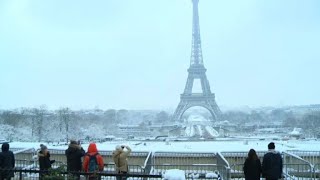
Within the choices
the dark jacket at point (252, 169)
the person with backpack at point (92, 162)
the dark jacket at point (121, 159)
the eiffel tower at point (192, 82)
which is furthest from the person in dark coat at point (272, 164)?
the eiffel tower at point (192, 82)

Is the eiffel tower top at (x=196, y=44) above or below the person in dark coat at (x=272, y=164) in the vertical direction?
above

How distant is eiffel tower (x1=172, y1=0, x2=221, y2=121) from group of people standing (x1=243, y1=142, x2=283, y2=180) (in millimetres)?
73006

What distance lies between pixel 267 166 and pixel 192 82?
75.0 meters

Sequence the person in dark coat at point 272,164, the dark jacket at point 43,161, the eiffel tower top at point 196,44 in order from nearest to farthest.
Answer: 1. the person in dark coat at point 272,164
2. the dark jacket at point 43,161
3. the eiffel tower top at point 196,44

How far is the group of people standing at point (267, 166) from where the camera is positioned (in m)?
8.47

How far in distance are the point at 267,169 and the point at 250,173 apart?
1.15ft

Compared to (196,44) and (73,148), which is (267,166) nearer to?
(73,148)

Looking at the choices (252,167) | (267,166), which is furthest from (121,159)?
(267,166)

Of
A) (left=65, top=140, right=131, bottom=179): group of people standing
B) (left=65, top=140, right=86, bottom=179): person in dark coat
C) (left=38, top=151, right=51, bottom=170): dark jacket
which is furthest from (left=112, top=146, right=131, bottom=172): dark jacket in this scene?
(left=38, top=151, right=51, bottom=170): dark jacket

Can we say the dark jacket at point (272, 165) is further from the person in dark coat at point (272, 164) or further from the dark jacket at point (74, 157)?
the dark jacket at point (74, 157)

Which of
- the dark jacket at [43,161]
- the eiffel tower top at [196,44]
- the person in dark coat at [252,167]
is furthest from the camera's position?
the eiffel tower top at [196,44]

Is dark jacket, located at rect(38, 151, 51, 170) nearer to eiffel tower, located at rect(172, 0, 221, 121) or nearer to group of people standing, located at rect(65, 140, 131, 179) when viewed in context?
group of people standing, located at rect(65, 140, 131, 179)

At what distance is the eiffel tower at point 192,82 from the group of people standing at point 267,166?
7301cm

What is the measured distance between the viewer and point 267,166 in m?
8.50
